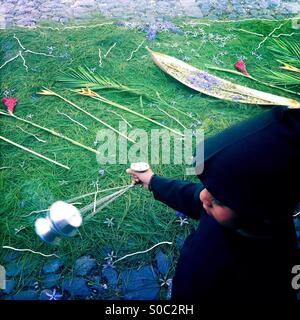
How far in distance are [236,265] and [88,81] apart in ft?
6.14

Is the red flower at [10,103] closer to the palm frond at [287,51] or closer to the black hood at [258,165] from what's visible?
the black hood at [258,165]

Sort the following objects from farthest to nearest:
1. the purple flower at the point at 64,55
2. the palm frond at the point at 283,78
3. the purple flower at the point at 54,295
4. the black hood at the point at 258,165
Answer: the purple flower at the point at 64,55 < the palm frond at the point at 283,78 < the purple flower at the point at 54,295 < the black hood at the point at 258,165

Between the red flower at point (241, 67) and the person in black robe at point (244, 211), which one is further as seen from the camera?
the red flower at point (241, 67)

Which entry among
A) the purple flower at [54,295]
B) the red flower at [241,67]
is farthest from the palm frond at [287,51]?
the purple flower at [54,295]

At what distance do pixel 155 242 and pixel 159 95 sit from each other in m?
1.10

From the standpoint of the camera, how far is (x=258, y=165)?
117 centimetres

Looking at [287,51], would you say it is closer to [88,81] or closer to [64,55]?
[88,81]

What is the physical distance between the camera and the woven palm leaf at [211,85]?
9.01 feet

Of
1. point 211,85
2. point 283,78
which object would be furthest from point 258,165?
point 283,78

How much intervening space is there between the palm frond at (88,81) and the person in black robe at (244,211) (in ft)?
4.20

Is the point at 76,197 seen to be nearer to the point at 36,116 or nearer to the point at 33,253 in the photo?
the point at 33,253

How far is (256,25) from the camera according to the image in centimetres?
309

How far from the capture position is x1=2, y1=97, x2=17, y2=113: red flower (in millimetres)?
2701
